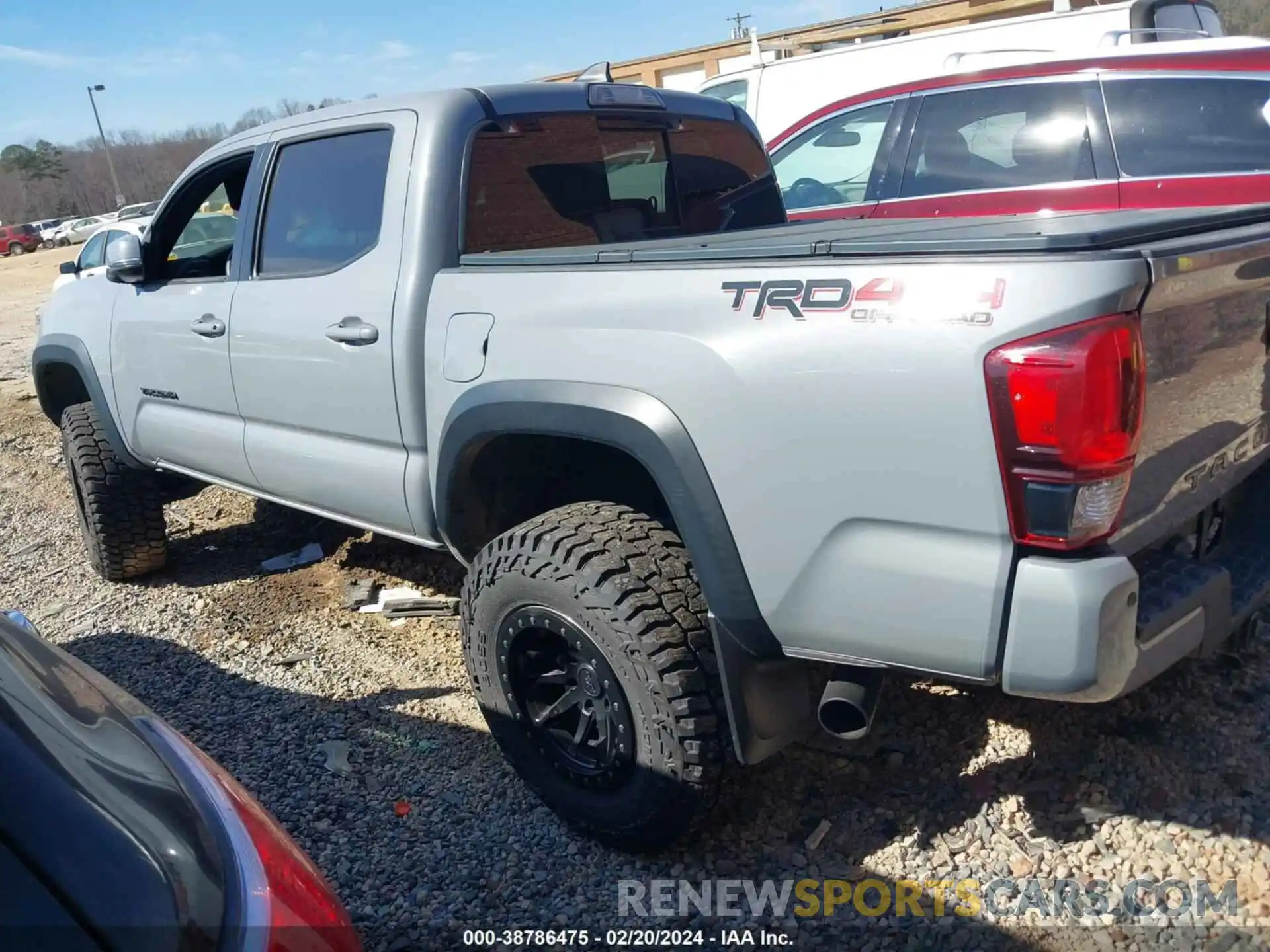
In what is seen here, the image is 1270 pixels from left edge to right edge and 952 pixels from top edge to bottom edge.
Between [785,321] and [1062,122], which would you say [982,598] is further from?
[1062,122]

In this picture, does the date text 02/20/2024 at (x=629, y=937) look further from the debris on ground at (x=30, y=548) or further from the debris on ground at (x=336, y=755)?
the debris on ground at (x=30, y=548)

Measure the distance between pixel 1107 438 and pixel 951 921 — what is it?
1263 mm

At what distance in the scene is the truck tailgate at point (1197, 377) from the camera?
1.89 m

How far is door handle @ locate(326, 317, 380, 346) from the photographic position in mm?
3055

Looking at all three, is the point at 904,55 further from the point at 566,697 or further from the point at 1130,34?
the point at 566,697

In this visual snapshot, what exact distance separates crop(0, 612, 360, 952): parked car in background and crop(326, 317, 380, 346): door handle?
1.59 metres

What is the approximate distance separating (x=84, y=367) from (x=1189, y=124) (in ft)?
17.6

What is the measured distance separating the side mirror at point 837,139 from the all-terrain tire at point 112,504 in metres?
4.51

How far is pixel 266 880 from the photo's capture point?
1.35 metres

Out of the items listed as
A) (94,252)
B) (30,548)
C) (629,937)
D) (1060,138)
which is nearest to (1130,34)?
(1060,138)

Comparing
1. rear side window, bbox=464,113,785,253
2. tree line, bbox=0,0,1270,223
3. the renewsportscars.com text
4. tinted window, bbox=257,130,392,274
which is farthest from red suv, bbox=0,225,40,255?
the renewsportscars.com text

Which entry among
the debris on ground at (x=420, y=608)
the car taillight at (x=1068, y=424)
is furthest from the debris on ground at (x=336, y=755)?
the car taillight at (x=1068, y=424)

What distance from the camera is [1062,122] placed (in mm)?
→ 5469

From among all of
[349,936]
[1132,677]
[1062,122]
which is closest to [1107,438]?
[1132,677]
